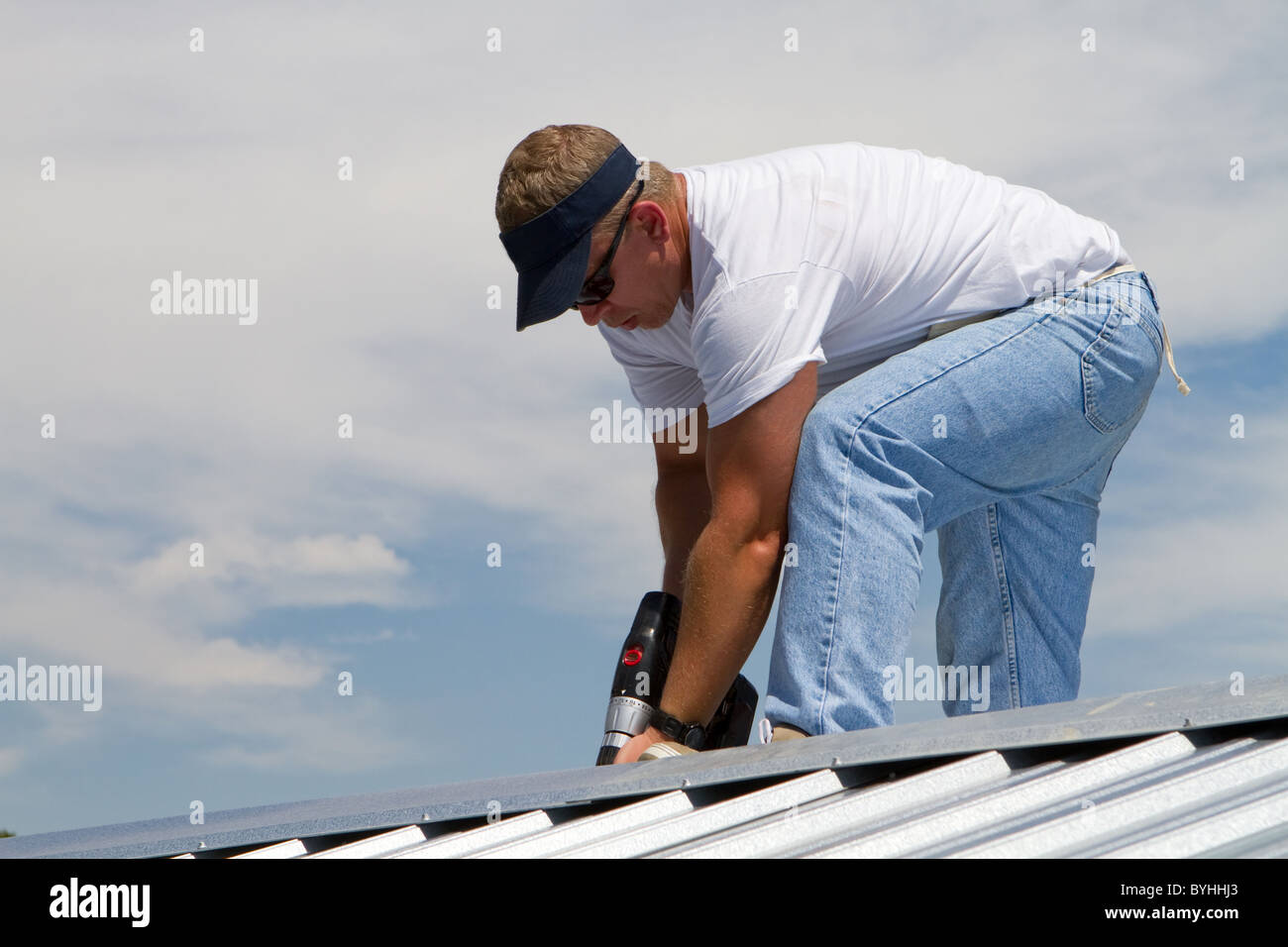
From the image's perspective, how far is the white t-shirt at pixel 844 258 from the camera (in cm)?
304

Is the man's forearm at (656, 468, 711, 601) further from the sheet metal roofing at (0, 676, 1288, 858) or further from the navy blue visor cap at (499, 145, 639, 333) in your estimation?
the sheet metal roofing at (0, 676, 1288, 858)

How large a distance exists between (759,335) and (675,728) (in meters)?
0.92

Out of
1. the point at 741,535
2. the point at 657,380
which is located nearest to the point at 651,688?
the point at 741,535

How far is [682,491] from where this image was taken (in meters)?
3.96

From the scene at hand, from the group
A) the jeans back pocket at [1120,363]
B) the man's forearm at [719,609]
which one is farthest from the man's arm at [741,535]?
the jeans back pocket at [1120,363]

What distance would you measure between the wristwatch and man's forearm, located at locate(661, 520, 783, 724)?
0.04 metres

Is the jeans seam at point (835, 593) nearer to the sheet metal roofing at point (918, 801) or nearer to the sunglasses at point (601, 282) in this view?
the sheet metal roofing at point (918, 801)

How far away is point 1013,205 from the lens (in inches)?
137

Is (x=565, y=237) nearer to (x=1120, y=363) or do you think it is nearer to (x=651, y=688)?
(x=651, y=688)

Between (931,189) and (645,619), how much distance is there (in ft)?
4.37
